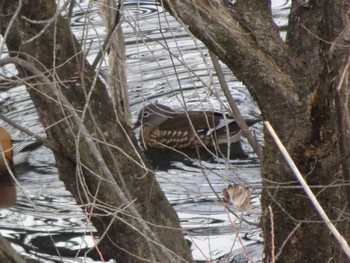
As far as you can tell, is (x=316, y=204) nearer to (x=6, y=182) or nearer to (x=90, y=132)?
(x=90, y=132)

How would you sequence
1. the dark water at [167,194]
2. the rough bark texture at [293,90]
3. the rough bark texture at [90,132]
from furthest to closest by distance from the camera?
the dark water at [167,194] → the rough bark texture at [90,132] → the rough bark texture at [293,90]

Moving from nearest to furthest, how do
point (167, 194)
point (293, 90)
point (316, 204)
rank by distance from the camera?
1. point (316, 204)
2. point (293, 90)
3. point (167, 194)

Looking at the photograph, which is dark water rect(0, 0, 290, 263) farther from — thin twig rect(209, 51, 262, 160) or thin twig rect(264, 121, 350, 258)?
thin twig rect(264, 121, 350, 258)

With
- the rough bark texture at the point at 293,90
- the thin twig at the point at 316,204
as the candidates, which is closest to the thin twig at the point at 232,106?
the rough bark texture at the point at 293,90

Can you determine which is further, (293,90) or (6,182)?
(6,182)

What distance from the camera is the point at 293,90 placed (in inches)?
164

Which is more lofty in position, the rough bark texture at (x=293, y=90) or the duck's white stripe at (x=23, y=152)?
the rough bark texture at (x=293, y=90)

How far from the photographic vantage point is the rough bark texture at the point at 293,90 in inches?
158

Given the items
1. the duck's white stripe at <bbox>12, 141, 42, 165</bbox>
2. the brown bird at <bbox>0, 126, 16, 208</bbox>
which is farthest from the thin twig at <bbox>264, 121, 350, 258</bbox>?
the duck's white stripe at <bbox>12, 141, 42, 165</bbox>

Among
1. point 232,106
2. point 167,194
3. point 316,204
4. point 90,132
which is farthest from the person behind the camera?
point 167,194

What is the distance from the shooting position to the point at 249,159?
28.1 ft

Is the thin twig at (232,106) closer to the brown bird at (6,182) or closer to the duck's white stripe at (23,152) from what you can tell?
the brown bird at (6,182)

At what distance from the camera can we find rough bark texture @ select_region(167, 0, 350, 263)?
4016mm

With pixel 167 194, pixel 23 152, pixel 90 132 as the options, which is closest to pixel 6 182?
pixel 23 152
